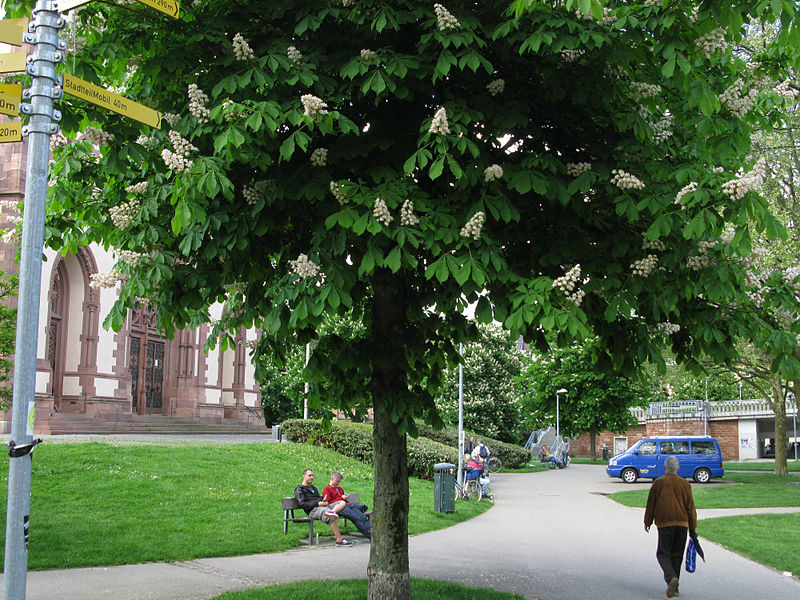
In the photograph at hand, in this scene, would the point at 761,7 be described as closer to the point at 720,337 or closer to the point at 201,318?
the point at 720,337

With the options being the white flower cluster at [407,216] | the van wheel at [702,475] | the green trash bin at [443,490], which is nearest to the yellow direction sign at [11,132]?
the white flower cluster at [407,216]

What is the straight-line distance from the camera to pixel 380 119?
704cm

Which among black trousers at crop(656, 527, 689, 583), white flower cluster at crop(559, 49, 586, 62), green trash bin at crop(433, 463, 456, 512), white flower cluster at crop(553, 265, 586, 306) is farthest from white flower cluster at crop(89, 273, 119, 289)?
green trash bin at crop(433, 463, 456, 512)

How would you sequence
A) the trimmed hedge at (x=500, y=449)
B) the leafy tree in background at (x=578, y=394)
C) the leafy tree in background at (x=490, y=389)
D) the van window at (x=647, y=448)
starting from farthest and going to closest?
the leafy tree in background at (x=578, y=394) → the leafy tree in background at (x=490, y=389) → the trimmed hedge at (x=500, y=449) → the van window at (x=647, y=448)

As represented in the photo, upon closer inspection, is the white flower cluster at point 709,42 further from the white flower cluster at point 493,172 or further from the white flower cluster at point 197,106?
the white flower cluster at point 197,106

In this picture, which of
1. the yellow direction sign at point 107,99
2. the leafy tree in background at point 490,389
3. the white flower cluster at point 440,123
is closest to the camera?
the yellow direction sign at point 107,99

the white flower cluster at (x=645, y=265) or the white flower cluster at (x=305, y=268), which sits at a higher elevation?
the white flower cluster at (x=645, y=265)

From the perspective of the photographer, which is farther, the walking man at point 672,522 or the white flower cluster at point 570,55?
the walking man at point 672,522

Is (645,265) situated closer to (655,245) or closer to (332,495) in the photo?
(655,245)

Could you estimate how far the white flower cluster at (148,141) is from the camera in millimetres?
6629

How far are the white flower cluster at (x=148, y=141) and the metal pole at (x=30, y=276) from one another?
1592mm

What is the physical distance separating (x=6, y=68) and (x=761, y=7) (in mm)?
4775

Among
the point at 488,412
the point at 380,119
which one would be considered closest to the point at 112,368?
the point at 488,412

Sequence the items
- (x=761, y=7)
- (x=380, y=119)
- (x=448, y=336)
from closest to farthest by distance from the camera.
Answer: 1. (x=761, y=7)
2. (x=380, y=119)
3. (x=448, y=336)
